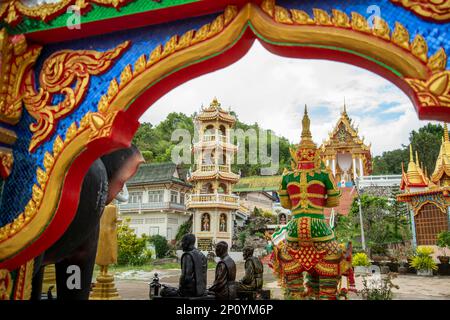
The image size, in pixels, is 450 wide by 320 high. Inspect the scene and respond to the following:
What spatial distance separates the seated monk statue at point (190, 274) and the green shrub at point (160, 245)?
25.5 m

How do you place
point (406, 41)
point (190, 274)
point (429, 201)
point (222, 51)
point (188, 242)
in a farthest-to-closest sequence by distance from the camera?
point (429, 201), point (188, 242), point (190, 274), point (222, 51), point (406, 41)

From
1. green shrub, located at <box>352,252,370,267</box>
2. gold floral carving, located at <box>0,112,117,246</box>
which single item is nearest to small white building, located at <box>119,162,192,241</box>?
green shrub, located at <box>352,252,370,267</box>

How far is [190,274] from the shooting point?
4711mm

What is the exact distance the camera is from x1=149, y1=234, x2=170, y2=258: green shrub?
29484 millimetres

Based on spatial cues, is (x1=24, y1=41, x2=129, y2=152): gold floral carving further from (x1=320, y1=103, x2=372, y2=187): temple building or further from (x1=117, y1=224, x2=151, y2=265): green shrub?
(x1=320, y1=103, x2=372, y2=187): temple building

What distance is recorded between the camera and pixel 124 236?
24.5 meters

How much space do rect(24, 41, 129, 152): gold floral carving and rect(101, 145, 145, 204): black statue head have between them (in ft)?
3.12

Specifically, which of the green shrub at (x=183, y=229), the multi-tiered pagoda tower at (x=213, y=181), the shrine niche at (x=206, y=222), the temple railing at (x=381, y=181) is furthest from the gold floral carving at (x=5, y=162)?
the temple railing at (x=381, y=181)

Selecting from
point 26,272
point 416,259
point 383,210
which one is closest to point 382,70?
point 26,272

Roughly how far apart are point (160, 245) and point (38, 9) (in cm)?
2813

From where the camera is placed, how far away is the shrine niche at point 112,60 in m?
2.32

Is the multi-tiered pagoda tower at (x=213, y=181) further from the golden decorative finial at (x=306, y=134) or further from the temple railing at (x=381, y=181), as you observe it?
the golden decorative finial at (x=306, y=134)

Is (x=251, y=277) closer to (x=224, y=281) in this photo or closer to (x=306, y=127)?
(x=224, y=281)

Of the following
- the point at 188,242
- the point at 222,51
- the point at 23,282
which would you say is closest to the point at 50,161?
the point at 23,282
